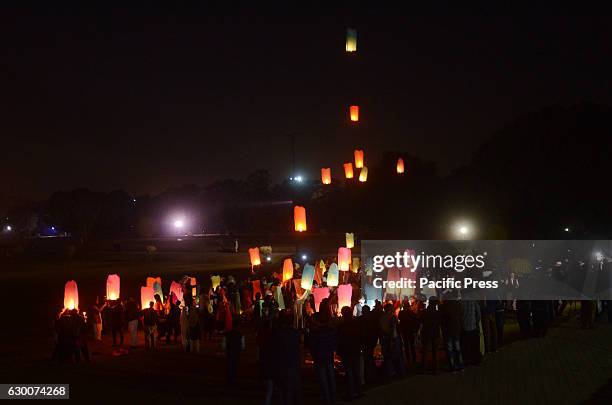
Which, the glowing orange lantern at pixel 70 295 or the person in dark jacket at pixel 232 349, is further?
the glowing orange lantern at pixel 70 295

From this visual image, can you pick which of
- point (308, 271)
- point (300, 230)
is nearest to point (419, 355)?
point (308, 271)

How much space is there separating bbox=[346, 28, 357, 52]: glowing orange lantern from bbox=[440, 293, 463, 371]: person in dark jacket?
11491 millimetres

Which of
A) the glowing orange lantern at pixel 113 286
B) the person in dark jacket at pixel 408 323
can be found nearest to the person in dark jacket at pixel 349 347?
the person in dark jacket at pixel 408 323

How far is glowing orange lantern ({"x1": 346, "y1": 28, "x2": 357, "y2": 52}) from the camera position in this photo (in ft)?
66.5

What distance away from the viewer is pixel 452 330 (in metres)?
10.7

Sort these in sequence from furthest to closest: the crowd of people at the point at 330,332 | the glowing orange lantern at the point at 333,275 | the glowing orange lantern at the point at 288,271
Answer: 1. the glowing orange lantern at the point at 288,271
2. the glowing orange lantern at the point at 333,275
3. the crowd of people at the point at 330,332

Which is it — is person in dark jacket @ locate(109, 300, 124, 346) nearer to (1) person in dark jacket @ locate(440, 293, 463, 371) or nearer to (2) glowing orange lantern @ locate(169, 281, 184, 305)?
(2) glowing orange lantern @ locate(169, 281, 184, 305)

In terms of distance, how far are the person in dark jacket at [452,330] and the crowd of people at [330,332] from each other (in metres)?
0.02

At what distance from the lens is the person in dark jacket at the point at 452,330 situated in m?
10.7

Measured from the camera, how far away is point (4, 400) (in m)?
9.12

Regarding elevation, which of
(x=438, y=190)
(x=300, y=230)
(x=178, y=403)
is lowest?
(x=178, y=403)

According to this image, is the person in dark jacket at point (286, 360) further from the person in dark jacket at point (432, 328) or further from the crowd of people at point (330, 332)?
the person in dark jacket at point (432, 328)

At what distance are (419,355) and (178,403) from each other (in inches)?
229

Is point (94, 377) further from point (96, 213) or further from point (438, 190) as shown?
point (96, 213)
